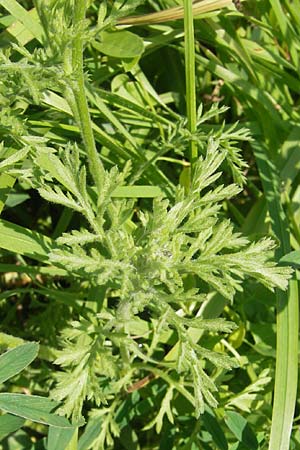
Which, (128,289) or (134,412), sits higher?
(128,289)

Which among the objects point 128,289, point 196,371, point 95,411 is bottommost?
point 95,411

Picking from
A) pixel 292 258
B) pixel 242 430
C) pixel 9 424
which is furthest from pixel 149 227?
pixel 242 430

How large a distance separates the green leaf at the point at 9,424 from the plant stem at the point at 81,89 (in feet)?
2.08

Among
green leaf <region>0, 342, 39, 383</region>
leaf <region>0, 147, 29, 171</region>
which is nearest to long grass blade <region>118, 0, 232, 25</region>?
leaf <region>0, 147, 29, 171</region>

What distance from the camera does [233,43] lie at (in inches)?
90.4

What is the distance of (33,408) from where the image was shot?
64.0 inches

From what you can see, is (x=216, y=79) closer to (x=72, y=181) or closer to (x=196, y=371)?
(x=72, y=181)

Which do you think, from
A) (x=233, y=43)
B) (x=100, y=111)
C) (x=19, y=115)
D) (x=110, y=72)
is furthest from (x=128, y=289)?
(x=233, y=43)

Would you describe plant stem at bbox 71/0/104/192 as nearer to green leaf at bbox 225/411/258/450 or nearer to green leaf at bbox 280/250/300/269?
green leaf at bbox 280/250/300/269

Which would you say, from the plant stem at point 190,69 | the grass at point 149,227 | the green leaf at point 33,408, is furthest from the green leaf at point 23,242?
the plant stem at point 190,69

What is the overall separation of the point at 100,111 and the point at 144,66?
0.53 metres

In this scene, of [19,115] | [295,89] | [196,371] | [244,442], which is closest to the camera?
[196,371]

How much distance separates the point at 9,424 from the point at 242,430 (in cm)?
67

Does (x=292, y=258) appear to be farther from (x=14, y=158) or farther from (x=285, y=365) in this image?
(x=14, y=158)
